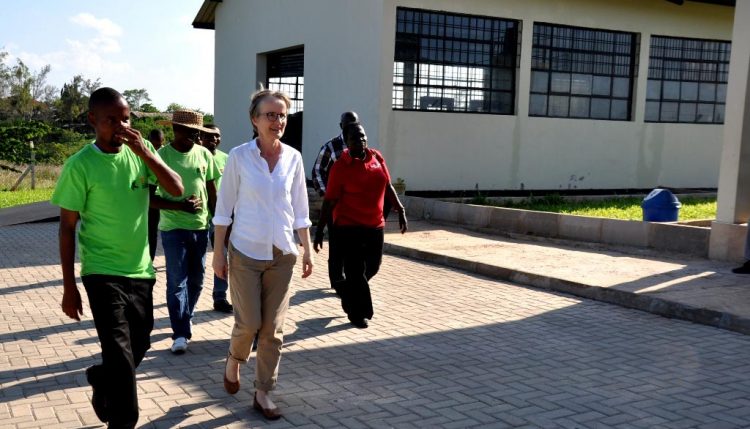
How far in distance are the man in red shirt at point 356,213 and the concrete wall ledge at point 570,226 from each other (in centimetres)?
544

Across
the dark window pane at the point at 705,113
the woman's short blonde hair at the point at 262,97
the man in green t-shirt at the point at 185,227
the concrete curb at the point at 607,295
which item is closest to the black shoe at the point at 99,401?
the woman's short blonde hair at the point at 262,97

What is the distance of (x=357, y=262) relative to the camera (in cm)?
712

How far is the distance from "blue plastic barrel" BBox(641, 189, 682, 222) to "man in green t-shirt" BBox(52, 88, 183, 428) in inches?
372

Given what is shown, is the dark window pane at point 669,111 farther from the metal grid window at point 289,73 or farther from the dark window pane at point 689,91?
the metal grid window at point 289,73

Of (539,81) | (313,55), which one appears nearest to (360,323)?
(313,55)

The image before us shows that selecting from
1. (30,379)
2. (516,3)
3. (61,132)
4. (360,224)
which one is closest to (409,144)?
(516,3)

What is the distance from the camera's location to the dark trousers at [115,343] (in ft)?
13.1

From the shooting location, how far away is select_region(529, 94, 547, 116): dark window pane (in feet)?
59.9

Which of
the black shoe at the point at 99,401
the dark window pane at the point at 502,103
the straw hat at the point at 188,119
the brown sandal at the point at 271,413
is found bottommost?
the brown sandal at the point at 271,413

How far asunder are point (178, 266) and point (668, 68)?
1706 centimetres

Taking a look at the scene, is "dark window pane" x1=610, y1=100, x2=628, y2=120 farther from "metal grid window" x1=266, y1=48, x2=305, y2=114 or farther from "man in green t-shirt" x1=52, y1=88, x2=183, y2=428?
"man in green t-shirt" x1=52, y1=88, x2=183, y2=428

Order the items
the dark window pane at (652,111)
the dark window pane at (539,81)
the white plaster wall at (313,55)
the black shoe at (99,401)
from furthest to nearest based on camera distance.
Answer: the dark window pane at (652,111)
the dark window pane at (539,81)
the white plaster wall at (313,55)
the black shoe at (99,401)

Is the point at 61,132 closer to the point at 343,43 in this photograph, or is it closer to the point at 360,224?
the point at 343,43

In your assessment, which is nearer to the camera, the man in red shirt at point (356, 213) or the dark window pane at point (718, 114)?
the man in red shirt at point (356, 213)
